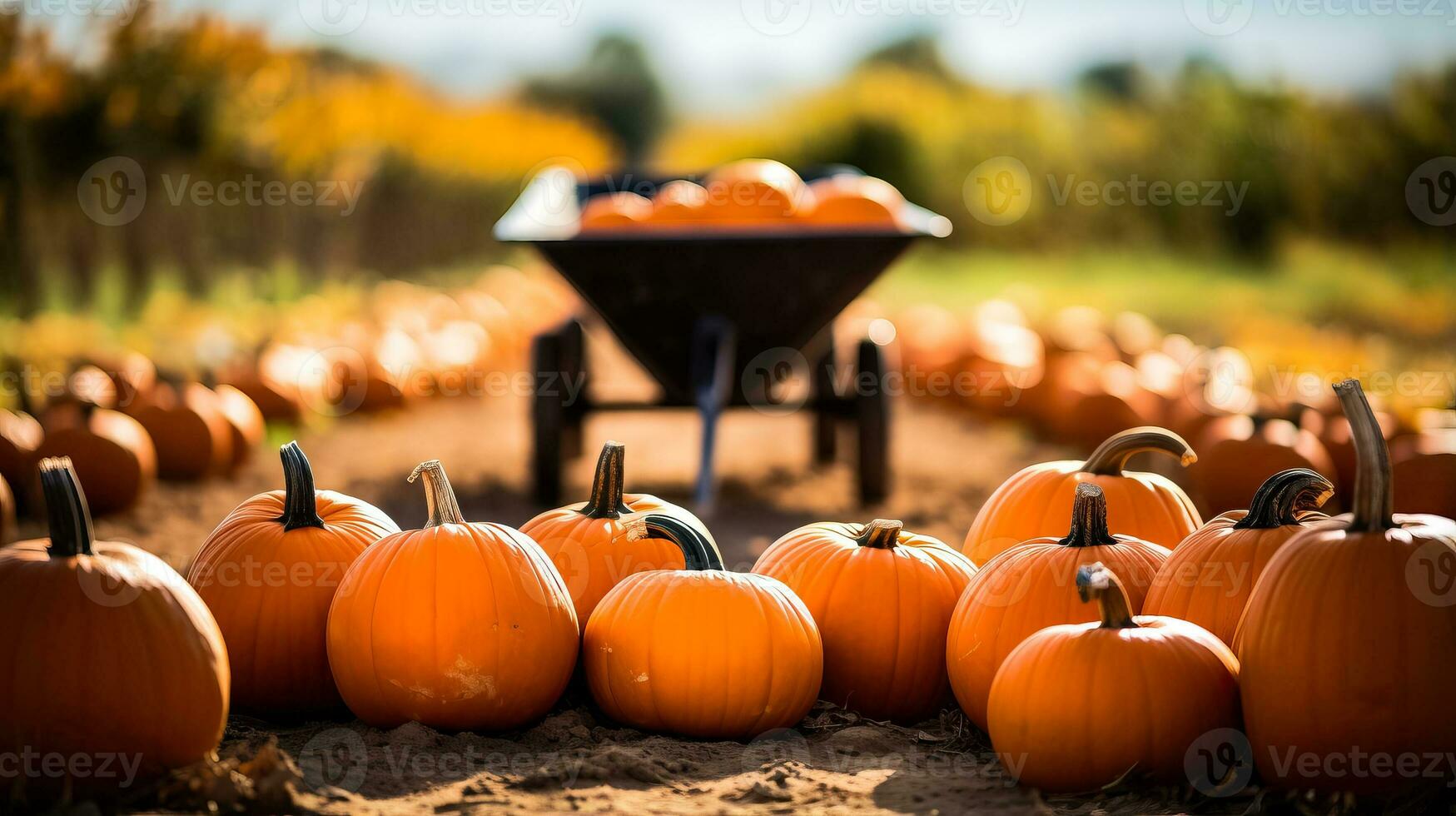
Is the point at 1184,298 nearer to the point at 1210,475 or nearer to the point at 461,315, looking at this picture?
the point at 461,315

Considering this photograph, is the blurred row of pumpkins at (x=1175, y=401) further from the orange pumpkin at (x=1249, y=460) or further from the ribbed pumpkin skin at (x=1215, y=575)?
the ribbed pumpkin skin at (x=1215, y=575)

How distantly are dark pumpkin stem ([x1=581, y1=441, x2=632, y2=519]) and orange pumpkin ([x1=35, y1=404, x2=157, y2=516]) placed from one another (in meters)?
2.78

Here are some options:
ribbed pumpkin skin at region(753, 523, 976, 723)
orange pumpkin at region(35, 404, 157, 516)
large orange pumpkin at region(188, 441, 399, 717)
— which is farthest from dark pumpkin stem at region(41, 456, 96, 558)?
orange pumpkin at region(35, 404, 157, 516)

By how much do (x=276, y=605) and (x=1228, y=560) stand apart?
209 cm

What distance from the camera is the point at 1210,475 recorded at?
4.98 meters

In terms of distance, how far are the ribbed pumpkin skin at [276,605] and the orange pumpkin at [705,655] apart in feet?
2.07

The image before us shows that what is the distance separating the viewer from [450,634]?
2518 mm

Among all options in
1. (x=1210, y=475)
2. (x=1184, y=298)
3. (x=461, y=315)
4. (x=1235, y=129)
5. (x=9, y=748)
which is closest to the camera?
(x=9, y=748)

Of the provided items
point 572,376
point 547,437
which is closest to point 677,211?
point 572,376

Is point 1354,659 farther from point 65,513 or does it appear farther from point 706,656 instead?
point 65,513

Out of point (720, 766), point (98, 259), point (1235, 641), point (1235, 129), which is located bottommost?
point (720, 766)

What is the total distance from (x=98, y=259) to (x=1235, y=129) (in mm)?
13381

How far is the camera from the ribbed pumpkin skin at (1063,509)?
10.3 feet

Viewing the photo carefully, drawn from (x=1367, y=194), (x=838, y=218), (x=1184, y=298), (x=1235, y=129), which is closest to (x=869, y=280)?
(x=838, y=218)
